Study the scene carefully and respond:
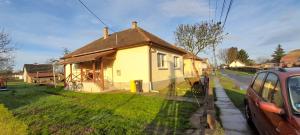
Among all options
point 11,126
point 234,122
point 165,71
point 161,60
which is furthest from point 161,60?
point 11,126

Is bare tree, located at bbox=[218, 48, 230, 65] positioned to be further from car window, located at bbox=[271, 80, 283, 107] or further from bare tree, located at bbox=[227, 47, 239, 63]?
car window, located at bbox=[271, 80, 283, 107]

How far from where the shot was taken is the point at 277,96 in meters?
3.57

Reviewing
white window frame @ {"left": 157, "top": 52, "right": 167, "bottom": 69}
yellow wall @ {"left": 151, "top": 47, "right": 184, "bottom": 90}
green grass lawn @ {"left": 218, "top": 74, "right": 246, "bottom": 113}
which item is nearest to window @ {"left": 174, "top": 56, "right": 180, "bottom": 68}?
yellow wall @ {"left": 151, "top": 47, "right": 184, "bottom": 90}

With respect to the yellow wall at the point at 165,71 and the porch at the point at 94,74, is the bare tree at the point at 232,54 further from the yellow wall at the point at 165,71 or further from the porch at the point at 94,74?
the porch at the point at 94,74

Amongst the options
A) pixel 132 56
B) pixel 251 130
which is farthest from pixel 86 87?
pixel 251 130

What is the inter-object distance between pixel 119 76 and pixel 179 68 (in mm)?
7529

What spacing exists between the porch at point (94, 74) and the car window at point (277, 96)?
1353 centimetres

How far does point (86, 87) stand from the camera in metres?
17.4

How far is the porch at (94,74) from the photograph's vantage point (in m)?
16.3

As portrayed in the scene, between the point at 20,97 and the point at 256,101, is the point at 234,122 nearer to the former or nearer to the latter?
the point at 256,101

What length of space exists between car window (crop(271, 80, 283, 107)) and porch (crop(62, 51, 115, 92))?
44.4 feet

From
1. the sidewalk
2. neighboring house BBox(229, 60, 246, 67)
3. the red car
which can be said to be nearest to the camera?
the red car

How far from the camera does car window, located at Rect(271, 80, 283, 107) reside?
3.36 metres

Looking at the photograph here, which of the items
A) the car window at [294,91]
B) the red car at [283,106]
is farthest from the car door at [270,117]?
the car window at [294,91]
